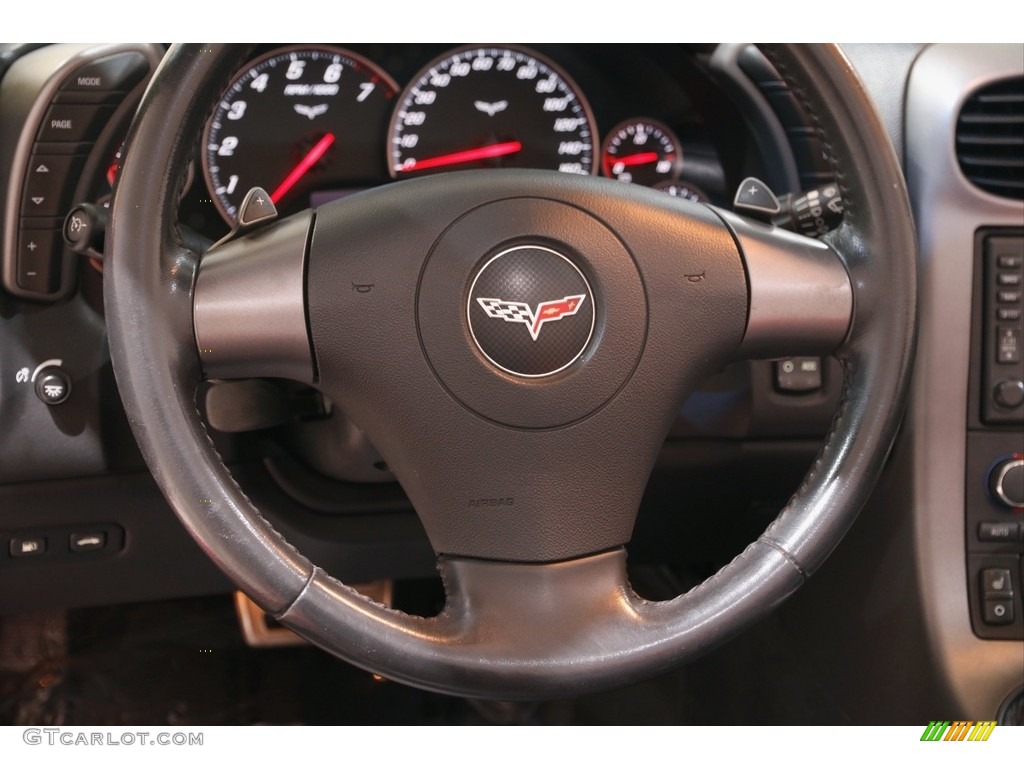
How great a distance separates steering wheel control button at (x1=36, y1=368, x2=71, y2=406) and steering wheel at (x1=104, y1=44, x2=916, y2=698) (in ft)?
1.07

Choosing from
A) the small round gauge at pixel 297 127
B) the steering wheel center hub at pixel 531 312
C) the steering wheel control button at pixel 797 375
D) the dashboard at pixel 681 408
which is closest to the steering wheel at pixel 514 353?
the steering wheel center hub at pixel 531 312

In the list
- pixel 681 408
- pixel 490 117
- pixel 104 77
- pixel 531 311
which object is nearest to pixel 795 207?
pixel 681 408

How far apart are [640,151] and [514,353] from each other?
590mm

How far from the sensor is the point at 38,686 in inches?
55.3

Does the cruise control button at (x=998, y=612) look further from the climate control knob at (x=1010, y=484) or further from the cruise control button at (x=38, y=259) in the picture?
the cruise control button at (x=38, y=259)

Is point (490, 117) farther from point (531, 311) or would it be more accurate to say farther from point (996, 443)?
point (996, 443)

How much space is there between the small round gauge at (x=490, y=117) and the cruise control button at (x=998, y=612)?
2.19 feet

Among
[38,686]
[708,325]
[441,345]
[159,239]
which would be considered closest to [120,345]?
[159,239]

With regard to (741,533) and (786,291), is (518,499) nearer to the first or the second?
(786,291)

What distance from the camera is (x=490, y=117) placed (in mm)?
1213

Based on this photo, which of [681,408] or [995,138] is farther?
[995,138]

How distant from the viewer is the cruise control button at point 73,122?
3.23 feet

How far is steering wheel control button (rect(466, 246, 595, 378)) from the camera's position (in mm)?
749

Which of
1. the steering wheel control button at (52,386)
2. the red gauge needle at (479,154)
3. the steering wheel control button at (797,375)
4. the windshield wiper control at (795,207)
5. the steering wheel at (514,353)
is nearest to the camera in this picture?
the steering wheel at (514,353)
